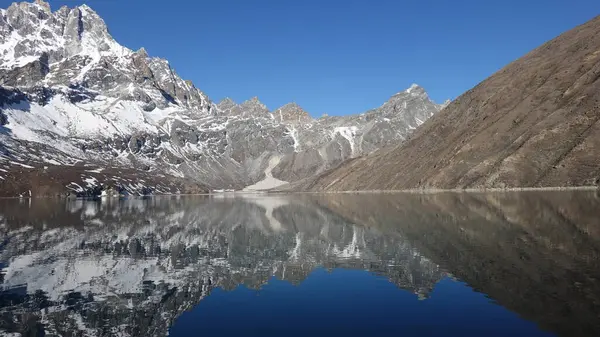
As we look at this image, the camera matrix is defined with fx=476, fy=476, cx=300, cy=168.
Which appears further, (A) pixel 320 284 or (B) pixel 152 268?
(B) pixel 152 268

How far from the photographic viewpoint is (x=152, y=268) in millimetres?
42656

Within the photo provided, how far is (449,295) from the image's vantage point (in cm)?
2988

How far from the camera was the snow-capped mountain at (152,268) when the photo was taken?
89.4 feet

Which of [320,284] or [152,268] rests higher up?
[152,268]

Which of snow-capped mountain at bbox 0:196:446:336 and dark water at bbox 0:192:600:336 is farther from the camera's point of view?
snow-capped mountain at bbox 0:196:446:336

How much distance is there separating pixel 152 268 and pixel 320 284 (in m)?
16.2

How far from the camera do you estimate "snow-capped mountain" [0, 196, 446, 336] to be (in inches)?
1072

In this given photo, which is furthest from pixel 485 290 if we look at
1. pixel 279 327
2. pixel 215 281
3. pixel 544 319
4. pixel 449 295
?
pixel 215 281

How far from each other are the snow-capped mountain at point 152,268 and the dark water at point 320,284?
125 millimetres

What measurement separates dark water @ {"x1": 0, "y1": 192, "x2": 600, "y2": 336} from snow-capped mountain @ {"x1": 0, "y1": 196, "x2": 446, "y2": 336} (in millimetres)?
125

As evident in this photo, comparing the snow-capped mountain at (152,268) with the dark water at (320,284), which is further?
the snow-capped mountain at (152,268)

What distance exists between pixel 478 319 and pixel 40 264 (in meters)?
38.6

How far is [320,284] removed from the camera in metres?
35.9

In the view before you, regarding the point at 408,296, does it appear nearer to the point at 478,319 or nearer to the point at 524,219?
the point at 478,319
